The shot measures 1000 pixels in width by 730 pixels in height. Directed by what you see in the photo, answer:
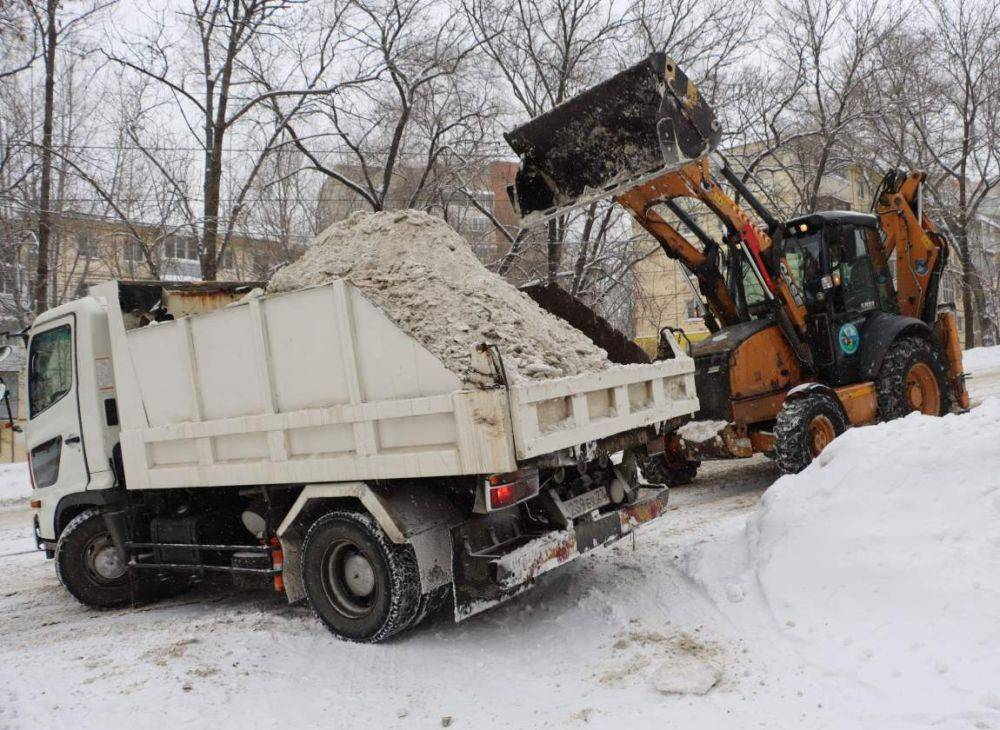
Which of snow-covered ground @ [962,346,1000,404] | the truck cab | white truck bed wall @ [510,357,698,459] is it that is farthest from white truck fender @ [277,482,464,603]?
snow-covered ground @ [962,346,1000,404]

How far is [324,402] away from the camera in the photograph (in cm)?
481

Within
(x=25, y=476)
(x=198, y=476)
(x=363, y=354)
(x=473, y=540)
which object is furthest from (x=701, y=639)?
(x=25, y=476)

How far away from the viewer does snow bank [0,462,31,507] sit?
14016 millimetres

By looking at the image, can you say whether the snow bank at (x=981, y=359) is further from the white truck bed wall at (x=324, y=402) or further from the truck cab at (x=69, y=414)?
the truck cab at (x=69, y=414)

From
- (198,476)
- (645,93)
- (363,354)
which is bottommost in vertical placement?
(198,476)

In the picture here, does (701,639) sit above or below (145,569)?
below

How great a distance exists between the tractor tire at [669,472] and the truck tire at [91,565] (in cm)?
529

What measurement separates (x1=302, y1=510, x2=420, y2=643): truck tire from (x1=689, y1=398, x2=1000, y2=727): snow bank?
189 centimetres

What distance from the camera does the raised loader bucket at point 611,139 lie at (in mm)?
6555

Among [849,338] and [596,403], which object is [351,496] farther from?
[849,338]

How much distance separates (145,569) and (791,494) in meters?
4.83

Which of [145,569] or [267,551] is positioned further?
[145,569]

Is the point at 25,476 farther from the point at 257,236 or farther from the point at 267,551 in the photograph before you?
the point at 267,551

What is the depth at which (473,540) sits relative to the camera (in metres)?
4.70
